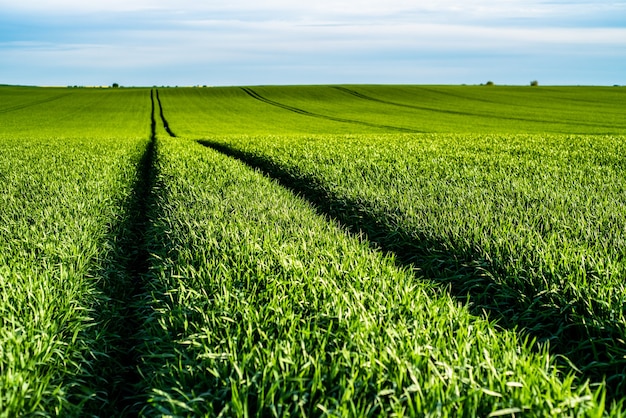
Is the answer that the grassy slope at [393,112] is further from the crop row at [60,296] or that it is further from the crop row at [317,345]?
the crop row at [317,345]

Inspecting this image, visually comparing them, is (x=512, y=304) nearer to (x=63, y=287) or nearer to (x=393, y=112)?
(x=63, y=287)

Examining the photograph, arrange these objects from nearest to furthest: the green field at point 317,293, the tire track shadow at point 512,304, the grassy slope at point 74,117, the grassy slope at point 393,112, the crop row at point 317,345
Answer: the crop row at point 317,345
the green field at point 317,293
the tire track shadow at point 512,304
the grassy slope at point 74,117
the grassy slope at point 393,112

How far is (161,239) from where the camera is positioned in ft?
22.6

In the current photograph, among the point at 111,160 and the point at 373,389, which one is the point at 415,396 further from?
the point at 111,160

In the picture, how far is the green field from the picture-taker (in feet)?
9.90

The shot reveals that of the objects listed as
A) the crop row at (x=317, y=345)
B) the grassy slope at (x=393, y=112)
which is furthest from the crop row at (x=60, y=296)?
the grassy slope at (x=393, y=112)

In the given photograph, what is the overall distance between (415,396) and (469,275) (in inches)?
129

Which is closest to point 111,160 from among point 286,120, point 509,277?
point 509,277

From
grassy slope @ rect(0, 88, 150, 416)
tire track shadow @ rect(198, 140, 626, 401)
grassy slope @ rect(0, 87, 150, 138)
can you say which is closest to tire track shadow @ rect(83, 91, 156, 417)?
grassy slope @ rect(0, 88, 150, 416)

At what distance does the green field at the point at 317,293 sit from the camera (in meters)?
3.02

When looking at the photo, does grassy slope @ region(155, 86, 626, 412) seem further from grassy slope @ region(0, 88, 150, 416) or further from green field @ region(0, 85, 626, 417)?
grassy slope @ region(0, 88, 150, 416)

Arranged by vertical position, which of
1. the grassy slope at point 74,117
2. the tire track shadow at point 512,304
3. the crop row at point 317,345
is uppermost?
the grassy slope at point 74,117

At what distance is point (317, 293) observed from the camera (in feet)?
14.5

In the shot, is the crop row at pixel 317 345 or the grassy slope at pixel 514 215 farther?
the grassy slope at pixel 514 215
